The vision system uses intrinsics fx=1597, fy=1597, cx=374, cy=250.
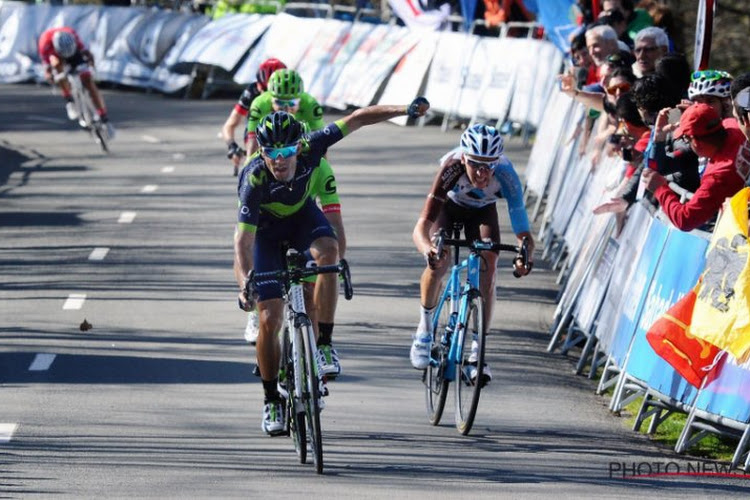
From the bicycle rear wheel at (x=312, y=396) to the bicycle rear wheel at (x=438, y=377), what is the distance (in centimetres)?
131

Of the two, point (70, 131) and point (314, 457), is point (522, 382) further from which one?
point (70, 131)

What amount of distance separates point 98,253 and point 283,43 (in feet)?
57.9

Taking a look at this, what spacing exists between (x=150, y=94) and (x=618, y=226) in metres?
27.6

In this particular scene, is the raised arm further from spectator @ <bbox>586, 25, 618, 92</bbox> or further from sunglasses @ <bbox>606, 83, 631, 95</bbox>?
spectator @ <bbox>586, 25, 618, 92</bbox>

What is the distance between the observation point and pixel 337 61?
106ft

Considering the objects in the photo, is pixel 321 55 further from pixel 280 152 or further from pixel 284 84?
pixel 280 152

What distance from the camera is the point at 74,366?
11750 millimetres

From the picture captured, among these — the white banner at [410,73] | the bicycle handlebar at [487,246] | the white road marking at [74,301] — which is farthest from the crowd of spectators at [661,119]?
the white banner at [410,73]

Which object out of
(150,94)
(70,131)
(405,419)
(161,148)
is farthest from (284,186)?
(150,94)

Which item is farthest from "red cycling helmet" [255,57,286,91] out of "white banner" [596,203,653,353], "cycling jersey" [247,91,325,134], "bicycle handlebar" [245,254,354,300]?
"bicycle handlebar" [245,254,354,300]

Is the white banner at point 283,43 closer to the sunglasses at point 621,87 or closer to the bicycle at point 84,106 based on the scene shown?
the bicycle at point 84,106

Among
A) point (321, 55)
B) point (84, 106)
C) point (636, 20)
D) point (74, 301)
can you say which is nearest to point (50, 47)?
point (84, 106)

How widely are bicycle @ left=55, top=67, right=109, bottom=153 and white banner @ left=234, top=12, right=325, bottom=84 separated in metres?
7.09

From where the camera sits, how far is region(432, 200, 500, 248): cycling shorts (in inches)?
415
